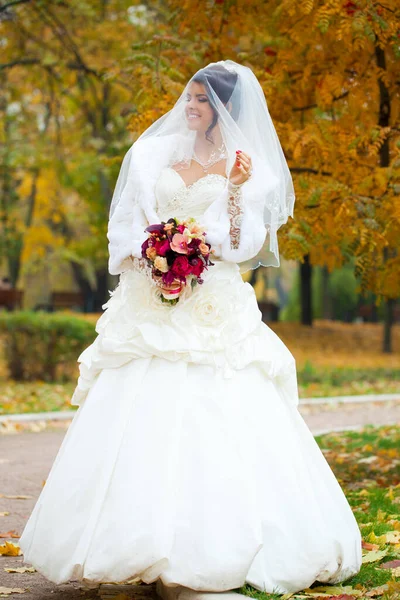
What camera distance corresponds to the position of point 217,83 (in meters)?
4.89

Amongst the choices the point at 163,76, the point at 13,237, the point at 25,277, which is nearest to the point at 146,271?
the point at 163,76

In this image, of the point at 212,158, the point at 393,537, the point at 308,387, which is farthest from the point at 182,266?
the point at 308,387

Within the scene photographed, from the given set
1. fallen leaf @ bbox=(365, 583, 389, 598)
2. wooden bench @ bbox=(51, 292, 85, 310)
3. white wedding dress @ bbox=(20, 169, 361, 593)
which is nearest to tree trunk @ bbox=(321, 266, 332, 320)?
wooden bench @ bbox=(51, 292, 85, 310)

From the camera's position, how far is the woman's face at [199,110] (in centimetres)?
487

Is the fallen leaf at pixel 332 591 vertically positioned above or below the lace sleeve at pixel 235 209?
below

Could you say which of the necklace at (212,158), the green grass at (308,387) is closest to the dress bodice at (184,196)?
the necklace at (212,158)

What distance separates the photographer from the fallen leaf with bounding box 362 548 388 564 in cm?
481

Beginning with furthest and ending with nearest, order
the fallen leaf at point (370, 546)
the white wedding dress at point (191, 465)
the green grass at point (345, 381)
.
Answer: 1. the green grass at point (345, 381)
2. the fallen leaf at point (370, 546)
3. the white wedding dress at point (191, 465)

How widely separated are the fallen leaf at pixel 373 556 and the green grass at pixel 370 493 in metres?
0.02

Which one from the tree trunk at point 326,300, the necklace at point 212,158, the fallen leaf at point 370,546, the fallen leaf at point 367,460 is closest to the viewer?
the necklace at point 212,158

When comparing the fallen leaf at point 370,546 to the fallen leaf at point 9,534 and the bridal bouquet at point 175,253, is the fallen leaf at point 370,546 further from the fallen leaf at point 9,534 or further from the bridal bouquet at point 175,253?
the fallen leaf at point 9,534

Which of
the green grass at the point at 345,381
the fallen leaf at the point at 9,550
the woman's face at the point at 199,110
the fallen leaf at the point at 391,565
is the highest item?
the woman's face at the point at 199,110

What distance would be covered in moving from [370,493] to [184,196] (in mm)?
3329

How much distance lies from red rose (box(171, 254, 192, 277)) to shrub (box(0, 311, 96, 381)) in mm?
11041
